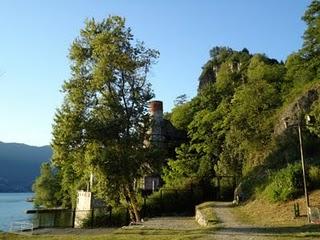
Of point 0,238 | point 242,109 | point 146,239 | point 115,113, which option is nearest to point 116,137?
point 115,113

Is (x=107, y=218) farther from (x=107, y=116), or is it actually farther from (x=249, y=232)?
(x=249, y=232)

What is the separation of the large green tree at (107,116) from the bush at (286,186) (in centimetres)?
968

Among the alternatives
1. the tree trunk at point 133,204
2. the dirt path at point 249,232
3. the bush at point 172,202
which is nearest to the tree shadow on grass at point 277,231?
the dirt path at point 249,232

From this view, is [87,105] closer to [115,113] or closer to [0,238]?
[115,113]

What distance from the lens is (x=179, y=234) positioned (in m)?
20.4

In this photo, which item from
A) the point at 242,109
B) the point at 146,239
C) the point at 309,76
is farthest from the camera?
the point at 309,76

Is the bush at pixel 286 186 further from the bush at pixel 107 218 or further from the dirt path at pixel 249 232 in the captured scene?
the bush at pixel 107 218

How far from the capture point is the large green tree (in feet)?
101

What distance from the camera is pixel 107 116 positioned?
3212cm

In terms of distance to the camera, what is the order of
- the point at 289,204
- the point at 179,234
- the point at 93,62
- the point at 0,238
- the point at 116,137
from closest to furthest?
1. the point at 179,234
2. the point at 0,238
3. the point at 289,204
4. the point at 116,137
5. the point at 93,62

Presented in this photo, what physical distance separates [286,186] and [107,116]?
514 inches

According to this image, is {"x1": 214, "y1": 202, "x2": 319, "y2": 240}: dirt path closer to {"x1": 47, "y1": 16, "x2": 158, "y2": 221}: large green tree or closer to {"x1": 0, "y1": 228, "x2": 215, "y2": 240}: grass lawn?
{"x1": 0, "y1": 228, "x2": 215, "y2": 240}: grass lawn

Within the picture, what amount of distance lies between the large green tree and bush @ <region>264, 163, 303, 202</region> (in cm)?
968

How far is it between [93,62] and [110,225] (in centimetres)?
1193
